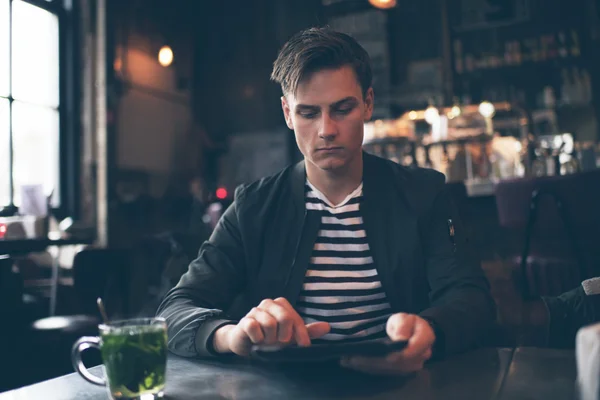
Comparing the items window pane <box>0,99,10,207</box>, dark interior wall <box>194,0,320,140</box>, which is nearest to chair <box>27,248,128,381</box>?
window pane <box>0,99,10,207</box>

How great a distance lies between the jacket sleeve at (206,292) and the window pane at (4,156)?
3151 mm

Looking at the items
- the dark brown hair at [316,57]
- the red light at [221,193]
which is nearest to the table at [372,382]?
the dark brown hair at [316,57]

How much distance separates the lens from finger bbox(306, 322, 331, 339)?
0.86m

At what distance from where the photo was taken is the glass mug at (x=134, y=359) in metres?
0.71

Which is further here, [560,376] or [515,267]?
[515,267]

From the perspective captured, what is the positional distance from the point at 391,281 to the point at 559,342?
1.38ft

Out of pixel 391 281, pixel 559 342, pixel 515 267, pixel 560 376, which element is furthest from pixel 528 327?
pixel 560 376

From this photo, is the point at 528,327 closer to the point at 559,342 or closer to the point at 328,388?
the point at 559,342

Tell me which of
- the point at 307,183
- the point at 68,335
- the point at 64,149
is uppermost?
the point at 64,149

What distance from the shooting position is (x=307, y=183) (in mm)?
1517

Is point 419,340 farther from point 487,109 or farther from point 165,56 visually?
point 165,56

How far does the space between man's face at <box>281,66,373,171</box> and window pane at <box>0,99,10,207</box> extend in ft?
10.8

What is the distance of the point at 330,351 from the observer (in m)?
0.72

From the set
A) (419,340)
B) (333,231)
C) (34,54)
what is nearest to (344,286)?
(333,231)
